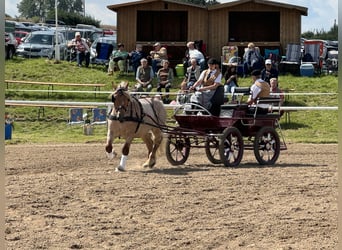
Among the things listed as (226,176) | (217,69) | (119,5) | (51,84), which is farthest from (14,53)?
(226,176)

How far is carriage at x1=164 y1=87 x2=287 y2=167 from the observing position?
13.0m

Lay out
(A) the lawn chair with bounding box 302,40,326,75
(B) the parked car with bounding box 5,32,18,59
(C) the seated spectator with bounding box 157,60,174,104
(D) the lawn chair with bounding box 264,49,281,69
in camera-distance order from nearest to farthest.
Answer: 1. (C) the seated spectator with bounding box 157,60,174,104
2. (D) the lawn chair with bounding box 264,49,281,69
3. (A) the lawn chair with bounding box 302,40,326,75
4. (B) the parked car with bounding box 5,32,18,59

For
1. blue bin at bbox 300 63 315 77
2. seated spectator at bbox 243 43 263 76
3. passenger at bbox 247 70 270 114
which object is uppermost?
seated spectator at bbox 243 43 263 76

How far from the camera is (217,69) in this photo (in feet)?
43.9

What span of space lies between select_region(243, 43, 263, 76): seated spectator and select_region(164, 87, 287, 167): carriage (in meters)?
10.8

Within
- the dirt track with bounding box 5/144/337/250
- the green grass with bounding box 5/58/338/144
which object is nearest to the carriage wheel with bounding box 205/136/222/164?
the dirt track with bounding box 5/144/337/250

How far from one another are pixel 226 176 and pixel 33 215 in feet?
13.0

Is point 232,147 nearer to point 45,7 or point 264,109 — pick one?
point 264,109

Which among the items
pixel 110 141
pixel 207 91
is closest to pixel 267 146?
pixel 207 91

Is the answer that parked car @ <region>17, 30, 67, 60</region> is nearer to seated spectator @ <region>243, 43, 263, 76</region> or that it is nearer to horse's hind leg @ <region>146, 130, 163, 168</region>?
Result: seated spectator @ <region>243, 43, 263, 76</region>

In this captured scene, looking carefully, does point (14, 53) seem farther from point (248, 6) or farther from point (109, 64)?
point (248, 6)

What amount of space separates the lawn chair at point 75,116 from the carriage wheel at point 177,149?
7407 mm

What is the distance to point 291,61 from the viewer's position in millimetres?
28297

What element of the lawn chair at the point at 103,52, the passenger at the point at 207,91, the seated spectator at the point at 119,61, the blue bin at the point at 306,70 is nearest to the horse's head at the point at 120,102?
the passenger at the point at 207,91
